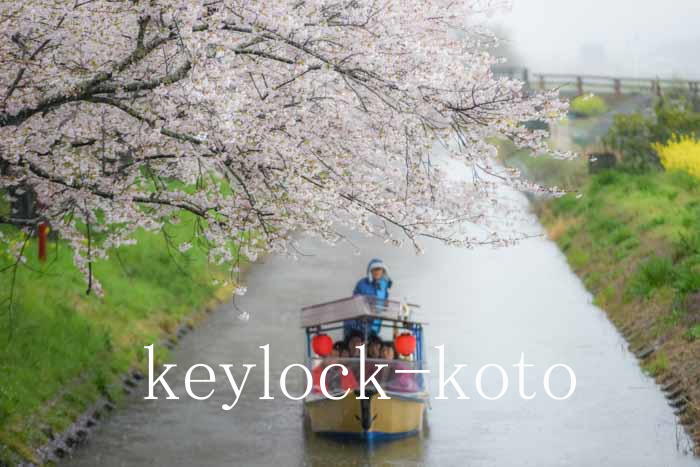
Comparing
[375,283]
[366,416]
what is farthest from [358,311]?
[375,283]

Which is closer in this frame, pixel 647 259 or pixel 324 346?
pixel 324 346

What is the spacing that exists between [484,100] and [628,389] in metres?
8.84

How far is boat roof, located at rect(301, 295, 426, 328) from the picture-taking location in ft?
58.5

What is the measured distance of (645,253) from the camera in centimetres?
2711

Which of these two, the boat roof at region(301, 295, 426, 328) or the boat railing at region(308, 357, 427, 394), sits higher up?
the boat roof at region(301, 295, 426, 328)

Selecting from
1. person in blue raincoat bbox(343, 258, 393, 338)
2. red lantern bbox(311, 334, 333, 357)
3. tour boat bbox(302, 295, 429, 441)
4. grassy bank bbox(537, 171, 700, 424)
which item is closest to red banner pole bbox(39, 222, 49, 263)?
person in blue raincoat bbox(343, 258, 393, 338)

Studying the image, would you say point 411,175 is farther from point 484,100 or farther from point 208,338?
point 208,338

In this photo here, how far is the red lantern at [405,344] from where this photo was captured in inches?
706

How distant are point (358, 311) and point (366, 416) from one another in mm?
1554

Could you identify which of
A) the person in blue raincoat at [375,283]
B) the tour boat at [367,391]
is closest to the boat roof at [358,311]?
the tour boat at [367,391]

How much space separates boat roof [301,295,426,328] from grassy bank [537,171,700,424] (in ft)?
14.8

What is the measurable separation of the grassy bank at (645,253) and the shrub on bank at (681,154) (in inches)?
14.4

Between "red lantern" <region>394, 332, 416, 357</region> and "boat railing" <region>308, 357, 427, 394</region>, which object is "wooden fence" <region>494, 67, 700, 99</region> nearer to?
"red lantern" <region>394, 332, 416, 357</region>

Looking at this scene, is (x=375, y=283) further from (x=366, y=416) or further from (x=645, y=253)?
(x=645, y=253)
